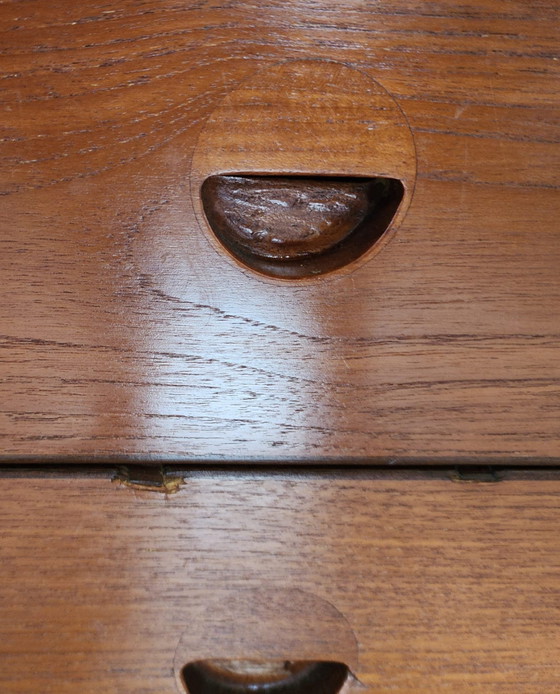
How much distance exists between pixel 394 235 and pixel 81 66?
0.40 feet

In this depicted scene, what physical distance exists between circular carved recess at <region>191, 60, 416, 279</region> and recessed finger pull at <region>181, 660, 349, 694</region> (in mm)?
184

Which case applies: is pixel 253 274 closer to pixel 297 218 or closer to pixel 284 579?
pixel 297 218

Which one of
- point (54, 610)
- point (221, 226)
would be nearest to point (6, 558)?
point (54, 610)

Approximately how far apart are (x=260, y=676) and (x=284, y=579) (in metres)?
0.07

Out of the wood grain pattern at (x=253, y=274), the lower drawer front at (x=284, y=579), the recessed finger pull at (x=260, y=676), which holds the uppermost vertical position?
the wood grain pattern at (x=253, y=274)

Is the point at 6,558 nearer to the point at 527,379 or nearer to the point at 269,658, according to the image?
the point at 269,658

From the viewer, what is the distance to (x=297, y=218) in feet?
0.83

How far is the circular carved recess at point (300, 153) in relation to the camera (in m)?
0.23

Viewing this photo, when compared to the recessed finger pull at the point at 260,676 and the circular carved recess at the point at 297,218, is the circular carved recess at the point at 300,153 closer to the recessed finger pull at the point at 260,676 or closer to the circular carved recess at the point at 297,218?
the circular carved recess at the point at 297,218

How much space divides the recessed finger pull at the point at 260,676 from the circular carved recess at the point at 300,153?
184 millimetres

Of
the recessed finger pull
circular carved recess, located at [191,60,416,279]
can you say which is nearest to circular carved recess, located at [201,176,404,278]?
circular carved recess, located at [191,60,416,279]

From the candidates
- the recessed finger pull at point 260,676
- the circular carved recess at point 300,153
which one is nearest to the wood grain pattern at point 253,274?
the circular carved recess at point 300,153

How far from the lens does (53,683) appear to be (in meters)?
0.28

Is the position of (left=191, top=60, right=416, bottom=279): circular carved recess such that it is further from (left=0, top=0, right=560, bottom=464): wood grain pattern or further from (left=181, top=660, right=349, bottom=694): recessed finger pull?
(left=181, top=660, right=349, bottom=694): recessed finger pull
